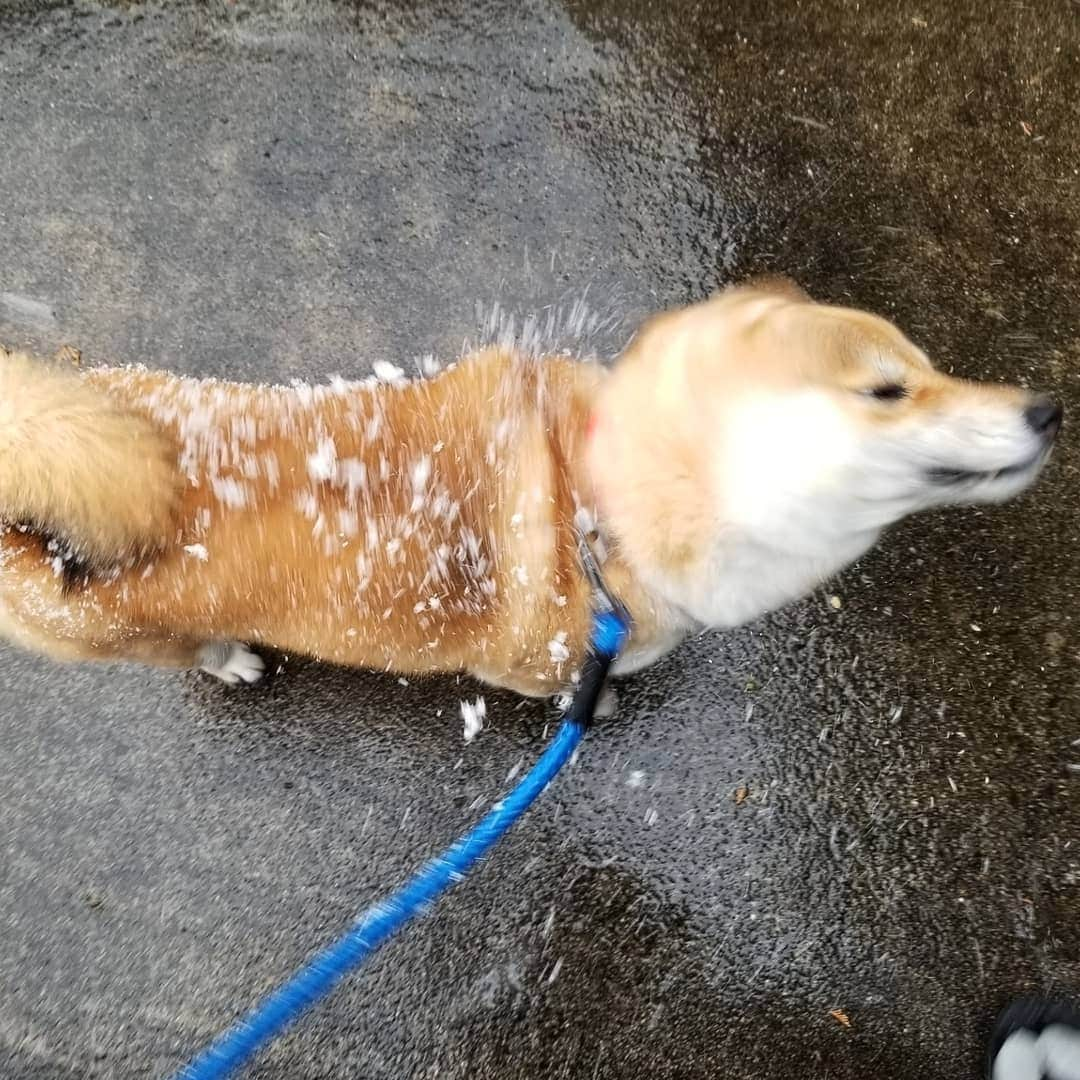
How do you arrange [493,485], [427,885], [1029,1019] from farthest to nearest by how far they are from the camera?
[1029,1019] → [493,485] → [427,885]

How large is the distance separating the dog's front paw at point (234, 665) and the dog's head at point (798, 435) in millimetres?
1246

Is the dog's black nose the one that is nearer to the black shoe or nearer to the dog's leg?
the black shoe

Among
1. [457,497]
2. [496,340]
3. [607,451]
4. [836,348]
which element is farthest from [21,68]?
[836,348]

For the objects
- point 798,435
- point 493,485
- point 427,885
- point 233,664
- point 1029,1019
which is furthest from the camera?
point 233,664

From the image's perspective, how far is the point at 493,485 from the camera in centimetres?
154

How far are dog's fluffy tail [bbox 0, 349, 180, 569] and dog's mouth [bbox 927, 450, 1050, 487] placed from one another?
136 centimetres

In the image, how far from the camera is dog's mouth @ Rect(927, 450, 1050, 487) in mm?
1289

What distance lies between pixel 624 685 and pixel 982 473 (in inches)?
45.4

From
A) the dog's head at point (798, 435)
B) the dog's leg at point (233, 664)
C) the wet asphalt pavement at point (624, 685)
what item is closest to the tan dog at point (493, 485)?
the dog's head at point (798, 435)

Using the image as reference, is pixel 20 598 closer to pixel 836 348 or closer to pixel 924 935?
pixel 836 348

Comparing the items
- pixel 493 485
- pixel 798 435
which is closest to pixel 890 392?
pixel 798 435

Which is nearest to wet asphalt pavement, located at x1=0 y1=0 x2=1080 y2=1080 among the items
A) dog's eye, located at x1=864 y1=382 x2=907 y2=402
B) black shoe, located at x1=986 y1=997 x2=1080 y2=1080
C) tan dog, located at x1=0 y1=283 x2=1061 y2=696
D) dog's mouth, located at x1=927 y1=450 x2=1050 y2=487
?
black shoe, located at x1=986 y1=997 x2=1080 y2=1080

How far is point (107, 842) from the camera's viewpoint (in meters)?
2.21

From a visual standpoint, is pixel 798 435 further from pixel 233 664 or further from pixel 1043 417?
pixel 233 664
